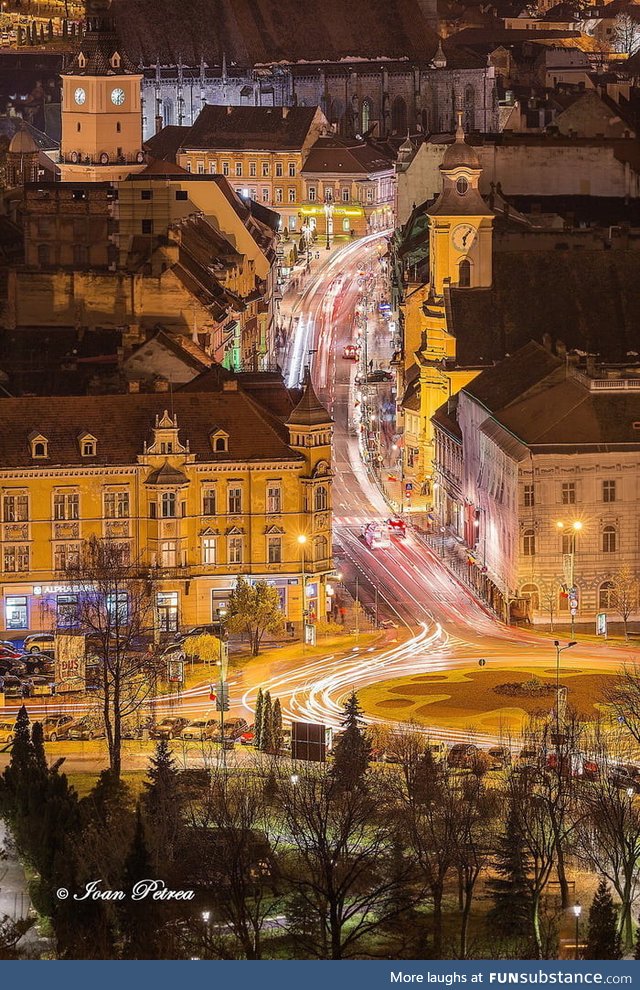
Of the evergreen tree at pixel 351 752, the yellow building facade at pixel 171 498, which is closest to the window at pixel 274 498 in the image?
the yellow building facade at pixel 171 498

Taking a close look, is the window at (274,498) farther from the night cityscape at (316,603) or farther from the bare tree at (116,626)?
the bare tree at (116,626)

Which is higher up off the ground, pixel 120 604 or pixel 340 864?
pixel 120 604

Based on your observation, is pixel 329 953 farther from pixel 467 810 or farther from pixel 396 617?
pixel 396 617

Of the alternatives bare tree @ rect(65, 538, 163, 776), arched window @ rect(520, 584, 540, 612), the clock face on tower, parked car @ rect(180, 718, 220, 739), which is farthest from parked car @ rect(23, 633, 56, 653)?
the clock face on tower

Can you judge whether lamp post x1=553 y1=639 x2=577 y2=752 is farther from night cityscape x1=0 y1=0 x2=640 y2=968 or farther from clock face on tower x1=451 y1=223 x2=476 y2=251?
clock face on tower x1=451 y1=223 x2=476 y2=251

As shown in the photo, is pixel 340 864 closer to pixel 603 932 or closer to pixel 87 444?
pixel 603 932

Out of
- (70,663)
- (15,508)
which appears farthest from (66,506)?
(70,663)
